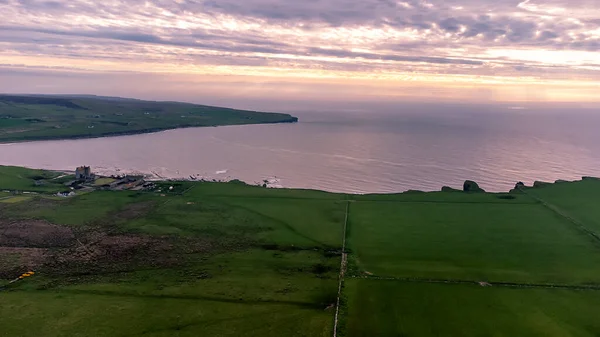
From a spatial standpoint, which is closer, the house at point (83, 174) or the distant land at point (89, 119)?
the house at point (83, 174)

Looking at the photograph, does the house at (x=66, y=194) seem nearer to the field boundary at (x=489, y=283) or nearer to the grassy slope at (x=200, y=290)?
the grassy slope at (x=200, y=290)

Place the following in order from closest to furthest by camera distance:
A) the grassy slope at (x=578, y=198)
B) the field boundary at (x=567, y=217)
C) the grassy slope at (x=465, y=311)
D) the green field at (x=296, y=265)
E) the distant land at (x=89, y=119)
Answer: the grassy slope at (x=465, y=311), the green field at (x=296, y=265), the field boundary at (x=567, y=217), the grassy slope at (x=578, y=198), the distant land at (x=89, y=119)

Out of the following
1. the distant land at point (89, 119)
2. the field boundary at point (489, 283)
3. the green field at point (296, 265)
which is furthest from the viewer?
the distant land at point (89, 119)

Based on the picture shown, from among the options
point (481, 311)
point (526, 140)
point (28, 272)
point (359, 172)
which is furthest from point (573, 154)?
point (28, 272)

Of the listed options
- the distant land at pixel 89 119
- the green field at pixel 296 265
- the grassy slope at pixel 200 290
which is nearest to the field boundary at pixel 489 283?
the green field at pixel 296 265

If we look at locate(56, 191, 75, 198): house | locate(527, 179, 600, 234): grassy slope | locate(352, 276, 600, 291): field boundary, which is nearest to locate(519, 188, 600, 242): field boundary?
locate(527, 179, 600, 234): grassy slope

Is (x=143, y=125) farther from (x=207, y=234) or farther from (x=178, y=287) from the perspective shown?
(x=178, y=287)
